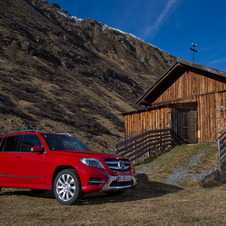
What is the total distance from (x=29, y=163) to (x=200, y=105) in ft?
39.3

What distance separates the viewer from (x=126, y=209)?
4.96 metres

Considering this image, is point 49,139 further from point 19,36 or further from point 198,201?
point 19,36

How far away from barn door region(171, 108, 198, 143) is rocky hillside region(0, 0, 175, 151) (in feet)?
35.7

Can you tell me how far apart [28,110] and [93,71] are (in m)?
35.0

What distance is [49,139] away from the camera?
6.39 m

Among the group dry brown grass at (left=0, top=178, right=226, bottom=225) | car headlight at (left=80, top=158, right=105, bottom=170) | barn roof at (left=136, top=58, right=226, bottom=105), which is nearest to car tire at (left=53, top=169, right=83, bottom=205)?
dry brown grass at (left=0, top=178, right=226, bottom=225)

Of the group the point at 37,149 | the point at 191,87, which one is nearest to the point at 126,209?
the point at 37,149

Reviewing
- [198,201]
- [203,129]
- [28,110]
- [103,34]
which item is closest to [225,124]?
[203,129]

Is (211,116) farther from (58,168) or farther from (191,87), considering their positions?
(58,168)

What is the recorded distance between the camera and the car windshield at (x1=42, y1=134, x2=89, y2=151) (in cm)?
630

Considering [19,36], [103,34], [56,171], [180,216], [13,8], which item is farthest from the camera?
[103,34]

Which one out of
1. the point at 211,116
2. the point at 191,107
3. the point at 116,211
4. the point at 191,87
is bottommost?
the point at 116,211

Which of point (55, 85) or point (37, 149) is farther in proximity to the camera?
point (55, 85)

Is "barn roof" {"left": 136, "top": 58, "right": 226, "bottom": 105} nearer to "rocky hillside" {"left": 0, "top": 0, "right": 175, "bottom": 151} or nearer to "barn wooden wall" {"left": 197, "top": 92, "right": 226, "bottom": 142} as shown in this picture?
"barn wooden wall" {"left": 197, "top": 92, "right": 226, "bottom": 142}
